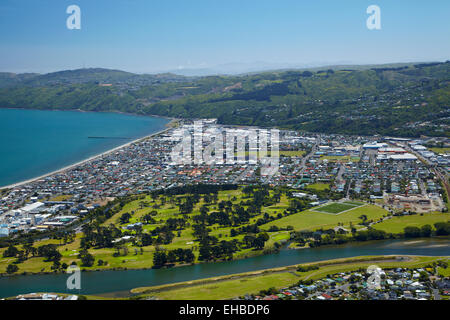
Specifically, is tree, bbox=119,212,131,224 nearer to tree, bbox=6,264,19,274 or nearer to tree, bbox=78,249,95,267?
tree, bbox=78,249,95,267

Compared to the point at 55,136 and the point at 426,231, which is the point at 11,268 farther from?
the point at 55,136

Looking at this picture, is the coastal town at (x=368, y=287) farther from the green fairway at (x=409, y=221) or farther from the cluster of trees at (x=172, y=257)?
the green fairway at (x=409, y=221)

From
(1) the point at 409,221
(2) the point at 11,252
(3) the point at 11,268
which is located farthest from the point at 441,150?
(3) the point at 11,268

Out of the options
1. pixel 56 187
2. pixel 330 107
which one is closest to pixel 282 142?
pixel 330 107

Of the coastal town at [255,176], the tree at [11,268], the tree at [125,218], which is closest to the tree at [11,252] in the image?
the tree at [11,268]

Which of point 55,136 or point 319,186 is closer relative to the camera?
point 319,186

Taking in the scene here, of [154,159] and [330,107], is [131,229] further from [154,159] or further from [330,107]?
[330,107]
